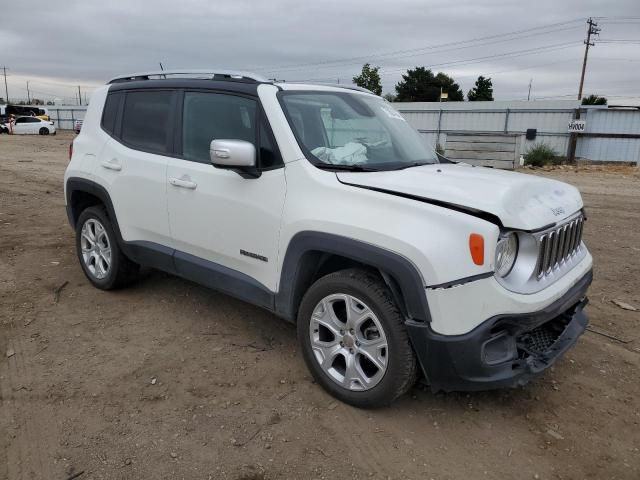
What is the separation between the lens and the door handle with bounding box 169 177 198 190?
12.5 feet

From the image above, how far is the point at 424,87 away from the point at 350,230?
65887mm

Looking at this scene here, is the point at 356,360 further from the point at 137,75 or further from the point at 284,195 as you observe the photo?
the point at 137,75

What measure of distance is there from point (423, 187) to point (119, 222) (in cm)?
283

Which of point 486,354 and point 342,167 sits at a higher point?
point 342,167

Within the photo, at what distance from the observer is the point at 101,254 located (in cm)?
495

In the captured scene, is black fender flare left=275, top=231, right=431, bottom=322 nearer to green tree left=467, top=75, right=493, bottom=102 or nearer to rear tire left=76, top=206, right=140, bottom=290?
rear tire left=76, top=206, right=140, bottom=290

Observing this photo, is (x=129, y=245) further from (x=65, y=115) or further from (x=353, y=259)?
(x=65, y=115)

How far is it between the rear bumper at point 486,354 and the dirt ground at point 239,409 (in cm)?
39

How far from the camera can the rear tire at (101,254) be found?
15.6ft

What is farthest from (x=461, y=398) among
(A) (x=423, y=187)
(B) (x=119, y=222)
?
(B) (x=119, y=222)

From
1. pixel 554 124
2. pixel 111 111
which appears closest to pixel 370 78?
pixel 554 124

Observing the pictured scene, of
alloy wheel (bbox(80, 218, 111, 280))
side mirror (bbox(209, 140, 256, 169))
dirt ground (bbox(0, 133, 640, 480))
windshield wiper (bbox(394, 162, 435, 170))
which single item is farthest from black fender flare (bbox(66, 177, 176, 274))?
windshield wiper (bbox(394, 162, 435, 170))

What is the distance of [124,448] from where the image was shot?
9.27 feet

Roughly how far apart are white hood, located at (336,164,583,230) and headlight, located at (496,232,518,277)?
0.10 meters
